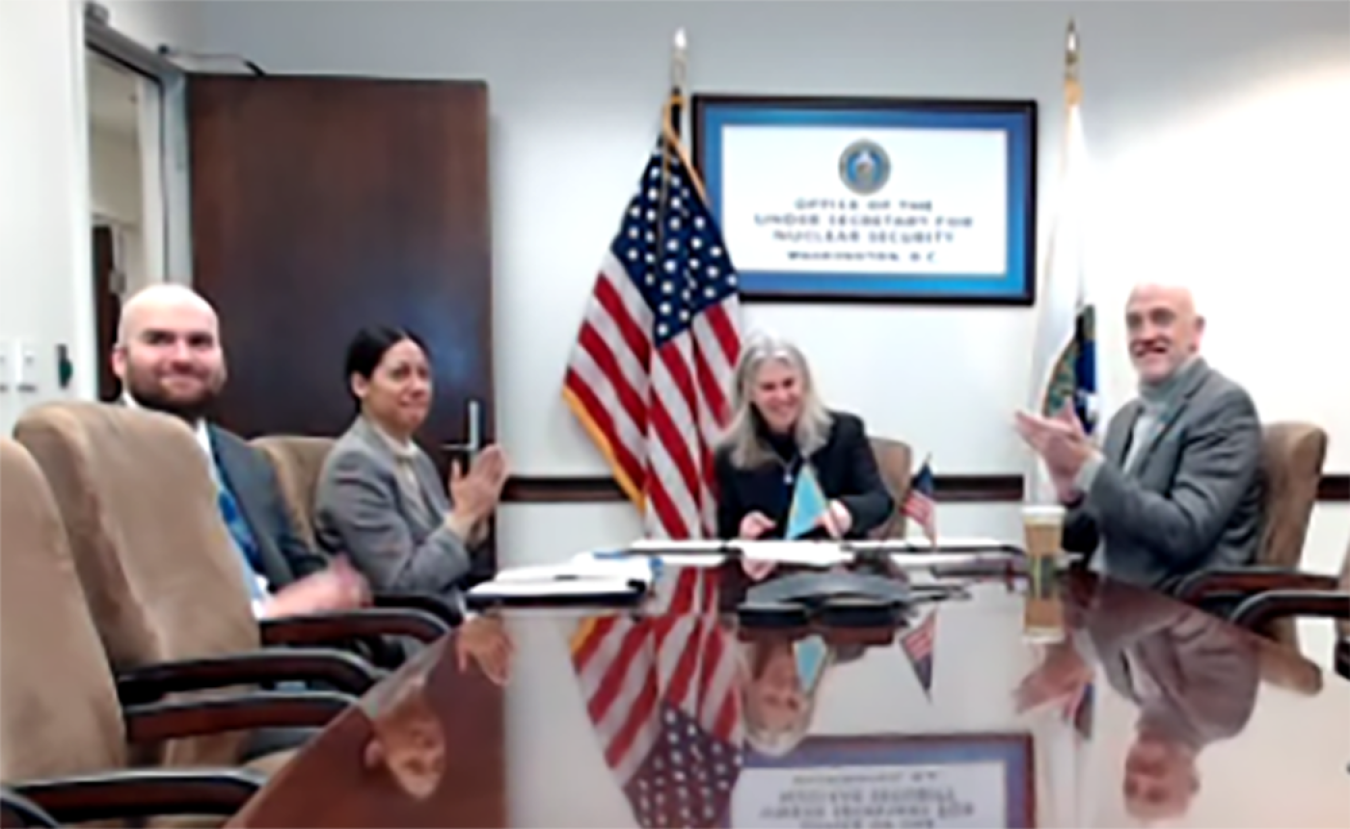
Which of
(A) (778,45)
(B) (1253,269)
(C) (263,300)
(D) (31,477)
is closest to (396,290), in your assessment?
(C) (263,300)

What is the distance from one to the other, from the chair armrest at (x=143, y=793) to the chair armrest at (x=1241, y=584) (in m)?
1.97

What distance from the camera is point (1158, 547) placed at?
2.81 metres

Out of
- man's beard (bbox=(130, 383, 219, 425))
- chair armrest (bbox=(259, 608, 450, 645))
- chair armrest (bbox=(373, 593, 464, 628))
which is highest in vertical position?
man's beard (bbox=(130, 383, 219, 425))

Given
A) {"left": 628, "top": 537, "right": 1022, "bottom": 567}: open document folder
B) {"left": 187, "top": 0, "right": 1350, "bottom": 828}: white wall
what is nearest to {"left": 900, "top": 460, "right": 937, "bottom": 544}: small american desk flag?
{"left": 628, "top": 537, "right": 1022, "bottom": 567}: open document folder

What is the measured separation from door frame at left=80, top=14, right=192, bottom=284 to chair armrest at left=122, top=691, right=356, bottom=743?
2621 millimetres

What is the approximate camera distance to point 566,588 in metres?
2.07

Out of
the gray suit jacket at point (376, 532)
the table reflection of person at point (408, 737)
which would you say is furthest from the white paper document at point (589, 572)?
the table reflection of person at point (408, 737)

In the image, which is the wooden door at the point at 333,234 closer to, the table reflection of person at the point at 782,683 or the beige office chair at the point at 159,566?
the beige office chair at the point at 159,566

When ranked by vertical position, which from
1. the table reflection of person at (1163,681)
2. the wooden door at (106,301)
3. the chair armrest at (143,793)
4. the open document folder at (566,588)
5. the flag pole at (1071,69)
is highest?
the flag pole at (1071,69)

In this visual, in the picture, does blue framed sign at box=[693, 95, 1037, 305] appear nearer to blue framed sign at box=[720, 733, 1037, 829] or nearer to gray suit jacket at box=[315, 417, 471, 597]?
gray suit jacket at box=[315, 417, 471, 597]

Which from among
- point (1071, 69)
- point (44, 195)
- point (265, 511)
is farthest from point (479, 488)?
point (1071, 69)

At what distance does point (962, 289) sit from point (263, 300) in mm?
2299

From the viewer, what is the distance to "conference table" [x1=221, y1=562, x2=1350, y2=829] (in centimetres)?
92

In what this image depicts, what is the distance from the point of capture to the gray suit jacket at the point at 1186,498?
2.76m
